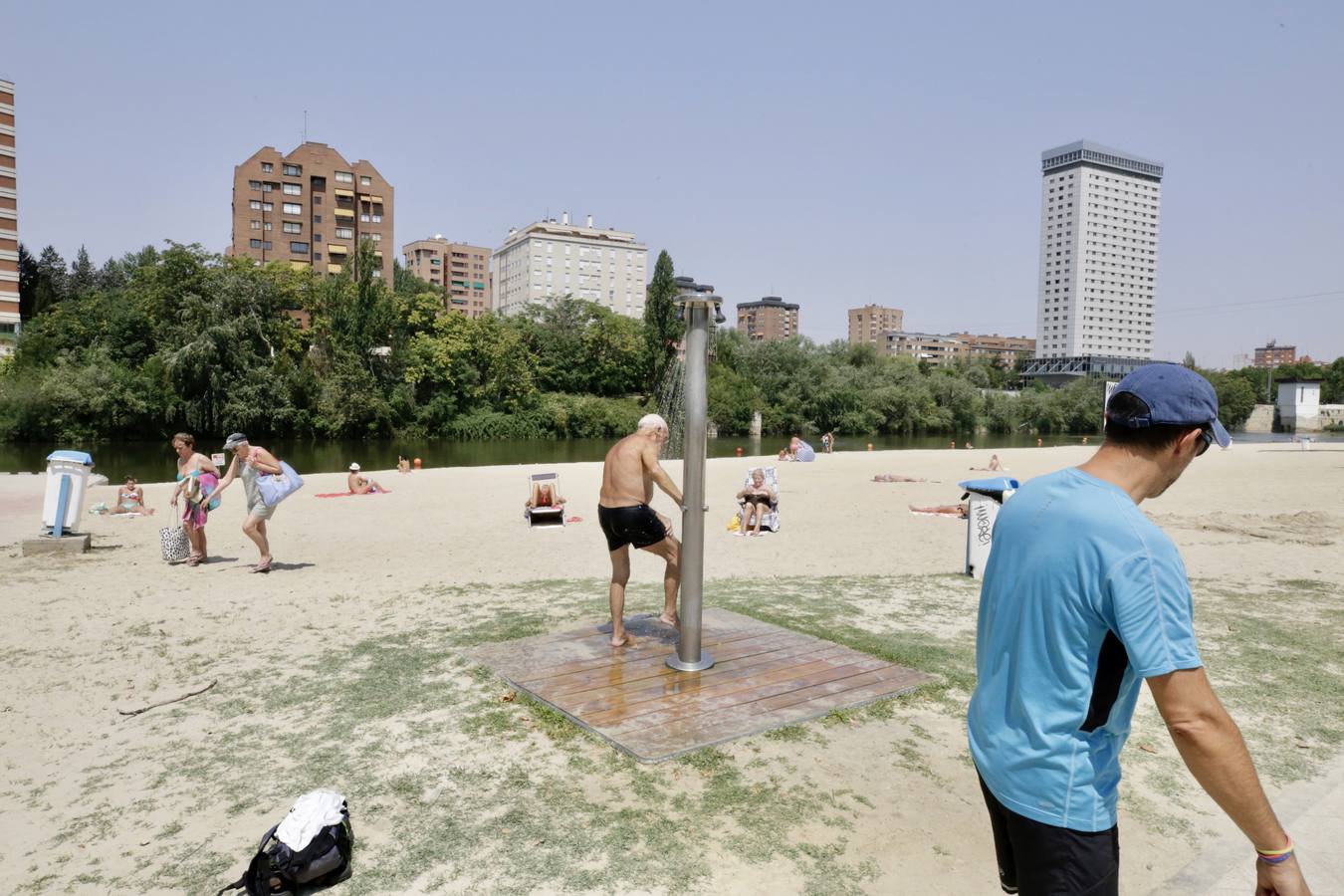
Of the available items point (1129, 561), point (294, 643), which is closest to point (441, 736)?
point (294, 643)

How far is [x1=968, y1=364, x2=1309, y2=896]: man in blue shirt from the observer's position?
5.92ft

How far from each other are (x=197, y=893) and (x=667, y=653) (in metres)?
3.25

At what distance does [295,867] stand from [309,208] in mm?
85564

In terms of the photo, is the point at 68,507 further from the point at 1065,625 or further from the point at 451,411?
the point at 451,411

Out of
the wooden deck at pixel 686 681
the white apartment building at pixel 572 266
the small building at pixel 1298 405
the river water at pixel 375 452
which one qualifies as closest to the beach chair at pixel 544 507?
the wooden deck at pixel 686 681

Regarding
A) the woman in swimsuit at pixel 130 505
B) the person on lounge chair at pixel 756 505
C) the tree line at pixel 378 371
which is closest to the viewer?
the person on lounge chair at pixel 756 505

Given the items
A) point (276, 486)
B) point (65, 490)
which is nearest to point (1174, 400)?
point (276, 486)

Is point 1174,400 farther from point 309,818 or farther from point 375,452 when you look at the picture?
point 375,452

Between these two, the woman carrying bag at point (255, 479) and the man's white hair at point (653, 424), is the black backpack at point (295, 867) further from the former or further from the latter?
the woman carrying bag at point (255, 479)

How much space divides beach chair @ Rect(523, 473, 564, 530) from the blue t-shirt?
12672 millimetres

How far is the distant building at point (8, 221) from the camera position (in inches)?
2217

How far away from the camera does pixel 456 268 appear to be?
506 feet

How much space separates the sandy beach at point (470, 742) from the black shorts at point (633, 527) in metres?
1.36

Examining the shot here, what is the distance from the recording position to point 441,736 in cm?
475
